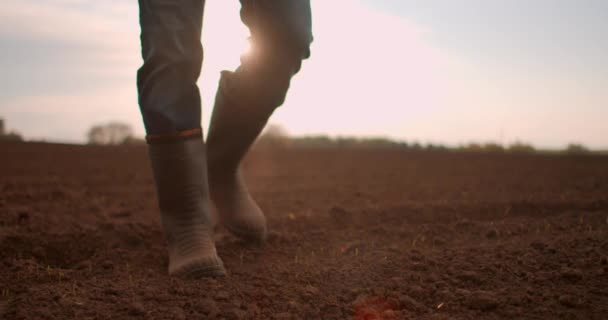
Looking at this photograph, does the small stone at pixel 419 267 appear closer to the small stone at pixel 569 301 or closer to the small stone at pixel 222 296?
the small stone at pixel 569 301

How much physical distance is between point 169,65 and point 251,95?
14.1 inches

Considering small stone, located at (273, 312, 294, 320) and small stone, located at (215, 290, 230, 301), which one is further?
small stone, located at (215, 290, 230, 301)

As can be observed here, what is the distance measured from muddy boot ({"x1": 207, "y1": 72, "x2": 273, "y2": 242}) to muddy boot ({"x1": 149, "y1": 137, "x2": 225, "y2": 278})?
9.6 inches

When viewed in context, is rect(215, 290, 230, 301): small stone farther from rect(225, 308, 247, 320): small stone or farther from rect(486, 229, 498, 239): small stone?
rect(486, 229, 498, 239): small stone

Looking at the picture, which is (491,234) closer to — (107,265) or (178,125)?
(178,125)

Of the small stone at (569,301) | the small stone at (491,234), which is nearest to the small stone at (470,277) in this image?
the small stone at (569,301)

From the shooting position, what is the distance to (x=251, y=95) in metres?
2.30

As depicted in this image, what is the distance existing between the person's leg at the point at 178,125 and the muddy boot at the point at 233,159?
22 cm

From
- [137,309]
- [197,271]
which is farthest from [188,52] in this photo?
Answer: [137,309]

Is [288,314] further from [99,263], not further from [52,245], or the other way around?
[52,245]

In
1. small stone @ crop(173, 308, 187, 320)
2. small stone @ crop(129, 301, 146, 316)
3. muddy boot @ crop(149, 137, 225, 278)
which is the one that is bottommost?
small stone @ crop(173, 308, 187, 320)

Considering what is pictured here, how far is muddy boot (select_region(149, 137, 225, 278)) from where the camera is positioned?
2152mm

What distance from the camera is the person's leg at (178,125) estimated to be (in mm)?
2068

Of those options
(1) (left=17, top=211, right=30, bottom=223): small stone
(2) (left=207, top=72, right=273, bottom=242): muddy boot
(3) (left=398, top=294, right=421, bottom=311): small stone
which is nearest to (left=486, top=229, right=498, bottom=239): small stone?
(2) (left=207, top=72, right=273, bottom=242): muddy boot
